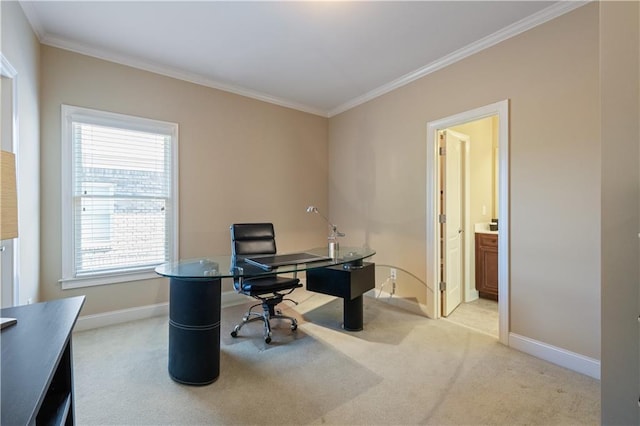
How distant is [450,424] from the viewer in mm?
1597

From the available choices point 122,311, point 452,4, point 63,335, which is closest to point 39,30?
point 122,311

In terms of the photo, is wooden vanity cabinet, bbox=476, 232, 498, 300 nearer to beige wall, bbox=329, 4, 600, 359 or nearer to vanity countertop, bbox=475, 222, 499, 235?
vanity countertop, bbox=475, 222, 499, 235

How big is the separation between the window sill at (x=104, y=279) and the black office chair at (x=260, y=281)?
3.36 ft

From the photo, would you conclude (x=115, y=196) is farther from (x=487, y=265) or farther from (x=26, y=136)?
(x=487, y=265)

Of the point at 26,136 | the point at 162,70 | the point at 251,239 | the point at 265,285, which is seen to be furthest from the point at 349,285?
the point at 162,70

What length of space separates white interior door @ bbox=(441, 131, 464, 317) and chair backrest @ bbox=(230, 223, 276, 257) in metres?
1.86

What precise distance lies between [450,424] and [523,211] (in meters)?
1.69

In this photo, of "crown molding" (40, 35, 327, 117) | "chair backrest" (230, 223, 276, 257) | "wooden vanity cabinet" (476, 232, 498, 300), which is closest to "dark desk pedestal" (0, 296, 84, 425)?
"chair backrest" (230, 223, 276, 257)

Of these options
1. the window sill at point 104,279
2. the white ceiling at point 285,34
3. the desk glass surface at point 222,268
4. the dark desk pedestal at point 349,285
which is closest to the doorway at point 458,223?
the white ceiling at point 285,34

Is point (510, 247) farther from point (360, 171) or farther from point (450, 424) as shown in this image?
point (360, 171)

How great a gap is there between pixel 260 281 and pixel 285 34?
2.17 metres

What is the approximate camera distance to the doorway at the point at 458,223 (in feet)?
8.27

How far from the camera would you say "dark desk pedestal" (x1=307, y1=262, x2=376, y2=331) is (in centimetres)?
271

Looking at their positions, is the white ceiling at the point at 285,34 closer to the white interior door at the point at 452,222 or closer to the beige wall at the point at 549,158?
the beige wall at the point at 549,158
